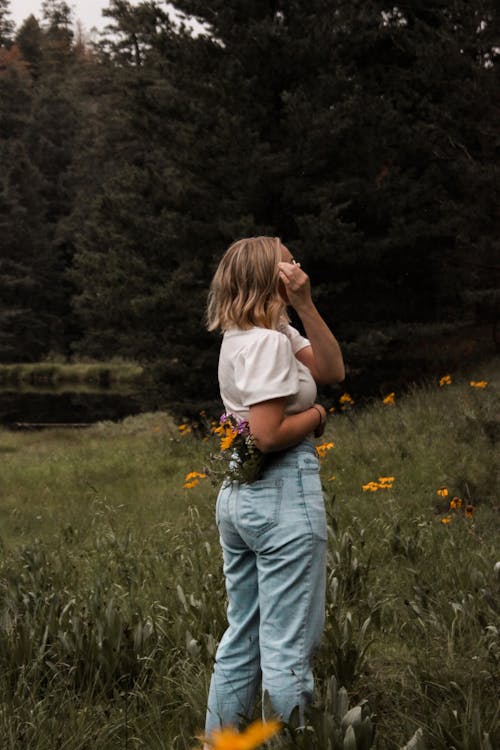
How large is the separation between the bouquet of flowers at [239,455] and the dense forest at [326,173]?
917 centimetres

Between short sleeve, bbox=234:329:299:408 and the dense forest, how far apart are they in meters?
9.20

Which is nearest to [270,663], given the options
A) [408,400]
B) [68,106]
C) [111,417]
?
[408,400]

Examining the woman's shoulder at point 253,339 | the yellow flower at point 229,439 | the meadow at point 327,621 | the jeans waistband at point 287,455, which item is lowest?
the meadow at point 327,621

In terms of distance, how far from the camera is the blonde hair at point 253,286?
2.46 metres

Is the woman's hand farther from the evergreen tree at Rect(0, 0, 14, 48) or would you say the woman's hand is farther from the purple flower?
the evergreen tree at Rect(0, 0, 14, 48)

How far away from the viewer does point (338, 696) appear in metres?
2.38

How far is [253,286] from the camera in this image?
2.47m

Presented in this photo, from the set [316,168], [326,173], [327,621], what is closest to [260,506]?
[327,621]

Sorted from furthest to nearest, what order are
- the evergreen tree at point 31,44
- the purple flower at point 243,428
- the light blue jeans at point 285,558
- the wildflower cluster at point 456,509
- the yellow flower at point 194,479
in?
the evergreen tree at point 31,44
the yellow flower at point 194,479
the wildflower cluster at point 456,509
the purple flower at point 243,428
the light blue jeans at point 285,558

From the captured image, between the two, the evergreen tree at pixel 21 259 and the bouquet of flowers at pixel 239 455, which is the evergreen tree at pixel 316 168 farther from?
the evergreen tree at pixel 21 259

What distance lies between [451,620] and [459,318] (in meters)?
11.5

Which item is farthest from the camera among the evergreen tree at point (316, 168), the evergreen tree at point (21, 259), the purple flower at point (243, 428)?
the evergreen tree at point (21, 259)

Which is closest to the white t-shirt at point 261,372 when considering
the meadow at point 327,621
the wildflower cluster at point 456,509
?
the meadow at point 327,621

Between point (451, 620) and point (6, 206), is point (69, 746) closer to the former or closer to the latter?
point (451, 620)
